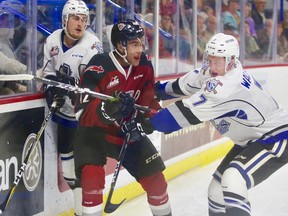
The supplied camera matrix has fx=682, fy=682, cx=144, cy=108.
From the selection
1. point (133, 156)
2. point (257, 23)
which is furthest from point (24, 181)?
point (257, 23)

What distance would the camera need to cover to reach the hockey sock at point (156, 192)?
2963 mm

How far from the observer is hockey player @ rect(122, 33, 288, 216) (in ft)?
9.10

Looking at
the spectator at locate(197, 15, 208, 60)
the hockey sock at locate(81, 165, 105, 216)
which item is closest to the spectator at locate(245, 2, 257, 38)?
the spectator at locate(197, 15, 208, 60)

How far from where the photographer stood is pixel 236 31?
6047 mm

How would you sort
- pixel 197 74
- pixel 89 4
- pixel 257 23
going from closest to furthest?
pixel 197 74, pixel 89 4, pixel 257 23

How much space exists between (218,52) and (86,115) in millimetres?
613

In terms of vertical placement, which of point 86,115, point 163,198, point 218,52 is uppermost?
point 218,52

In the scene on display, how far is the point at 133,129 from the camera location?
287 cm

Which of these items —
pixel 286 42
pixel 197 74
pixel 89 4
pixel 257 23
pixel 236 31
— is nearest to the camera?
pixel 197 74

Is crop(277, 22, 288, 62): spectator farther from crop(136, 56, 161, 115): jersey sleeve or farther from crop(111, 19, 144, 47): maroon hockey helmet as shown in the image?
crop(111, 19, 144, 47): maroon hockey helmet

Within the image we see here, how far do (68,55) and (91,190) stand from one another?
2.27ft

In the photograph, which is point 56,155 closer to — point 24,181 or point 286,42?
point 24,181

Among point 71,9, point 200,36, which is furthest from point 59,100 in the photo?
point 200,36

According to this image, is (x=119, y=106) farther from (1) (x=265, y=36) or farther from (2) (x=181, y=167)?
(1) (x=265, y=36)
